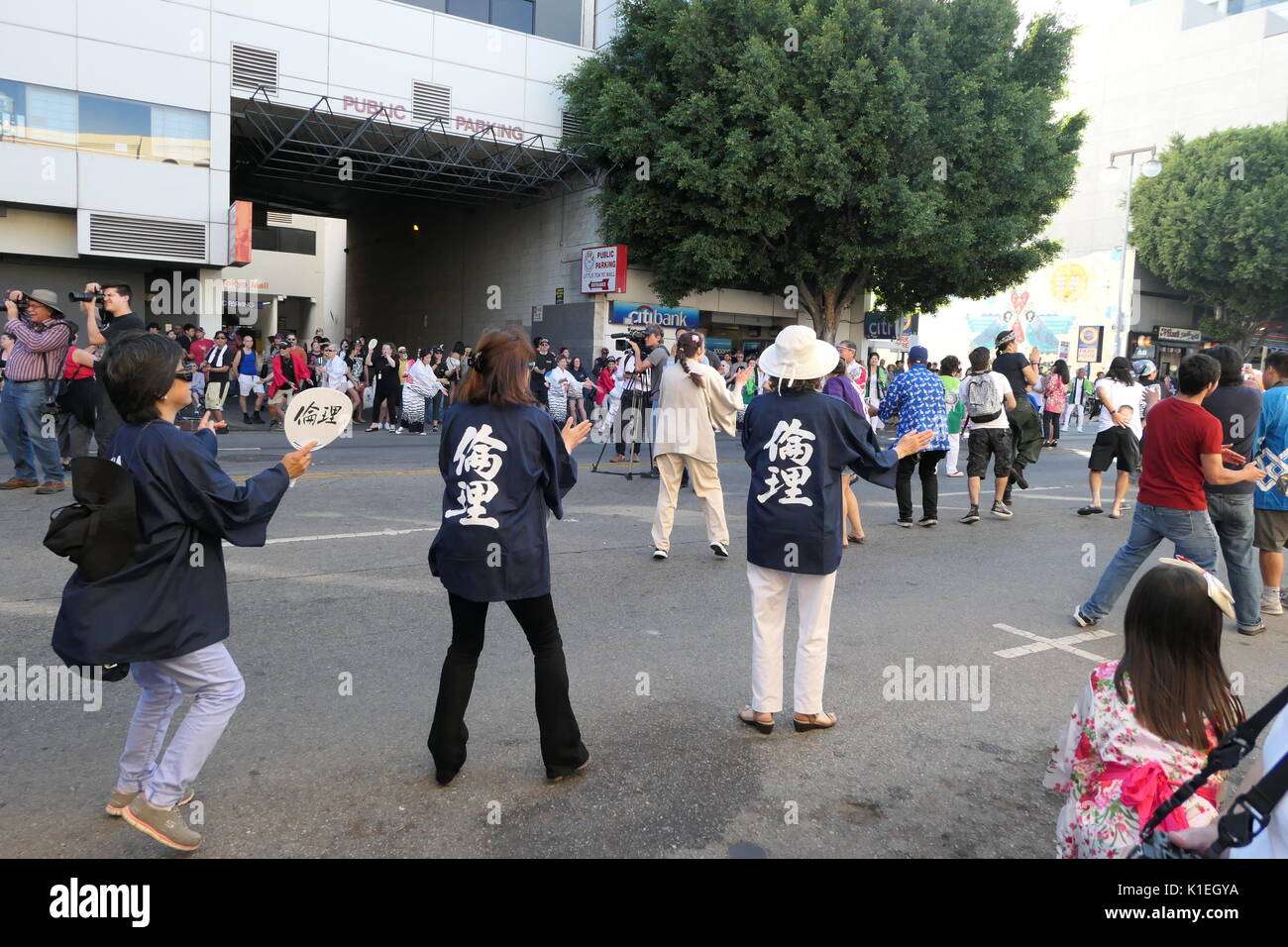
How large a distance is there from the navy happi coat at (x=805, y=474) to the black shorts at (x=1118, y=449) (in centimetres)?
741

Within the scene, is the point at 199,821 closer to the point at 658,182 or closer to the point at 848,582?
the point at 848,582

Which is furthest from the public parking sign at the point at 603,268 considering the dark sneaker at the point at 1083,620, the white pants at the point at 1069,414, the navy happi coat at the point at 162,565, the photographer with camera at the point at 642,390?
the navy happi coat at the point at 162,565

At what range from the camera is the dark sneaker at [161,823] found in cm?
299

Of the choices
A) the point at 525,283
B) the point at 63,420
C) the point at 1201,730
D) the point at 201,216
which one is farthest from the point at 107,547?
the point at 525,283

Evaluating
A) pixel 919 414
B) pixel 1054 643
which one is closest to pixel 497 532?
pixel 1054 643

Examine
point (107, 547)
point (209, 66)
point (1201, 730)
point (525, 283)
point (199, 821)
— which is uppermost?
point (209, 66)

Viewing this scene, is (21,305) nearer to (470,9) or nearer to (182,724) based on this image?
(182,724)

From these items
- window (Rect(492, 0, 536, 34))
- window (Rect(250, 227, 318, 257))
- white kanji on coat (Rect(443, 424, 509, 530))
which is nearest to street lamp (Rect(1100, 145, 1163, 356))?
window (Rect(492, 0, 536, 34))

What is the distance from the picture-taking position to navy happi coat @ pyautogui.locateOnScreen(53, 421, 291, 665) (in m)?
2.88

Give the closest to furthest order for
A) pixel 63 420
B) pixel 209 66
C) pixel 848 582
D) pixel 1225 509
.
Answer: pixel 1225 509 < pixel 848 582 < pixel 63 420 < pixel 209 66

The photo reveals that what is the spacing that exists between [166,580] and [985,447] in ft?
29.0

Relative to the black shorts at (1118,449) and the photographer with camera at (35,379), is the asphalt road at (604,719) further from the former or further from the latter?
the black shorts at (1118,449)

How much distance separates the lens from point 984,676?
5.06m
